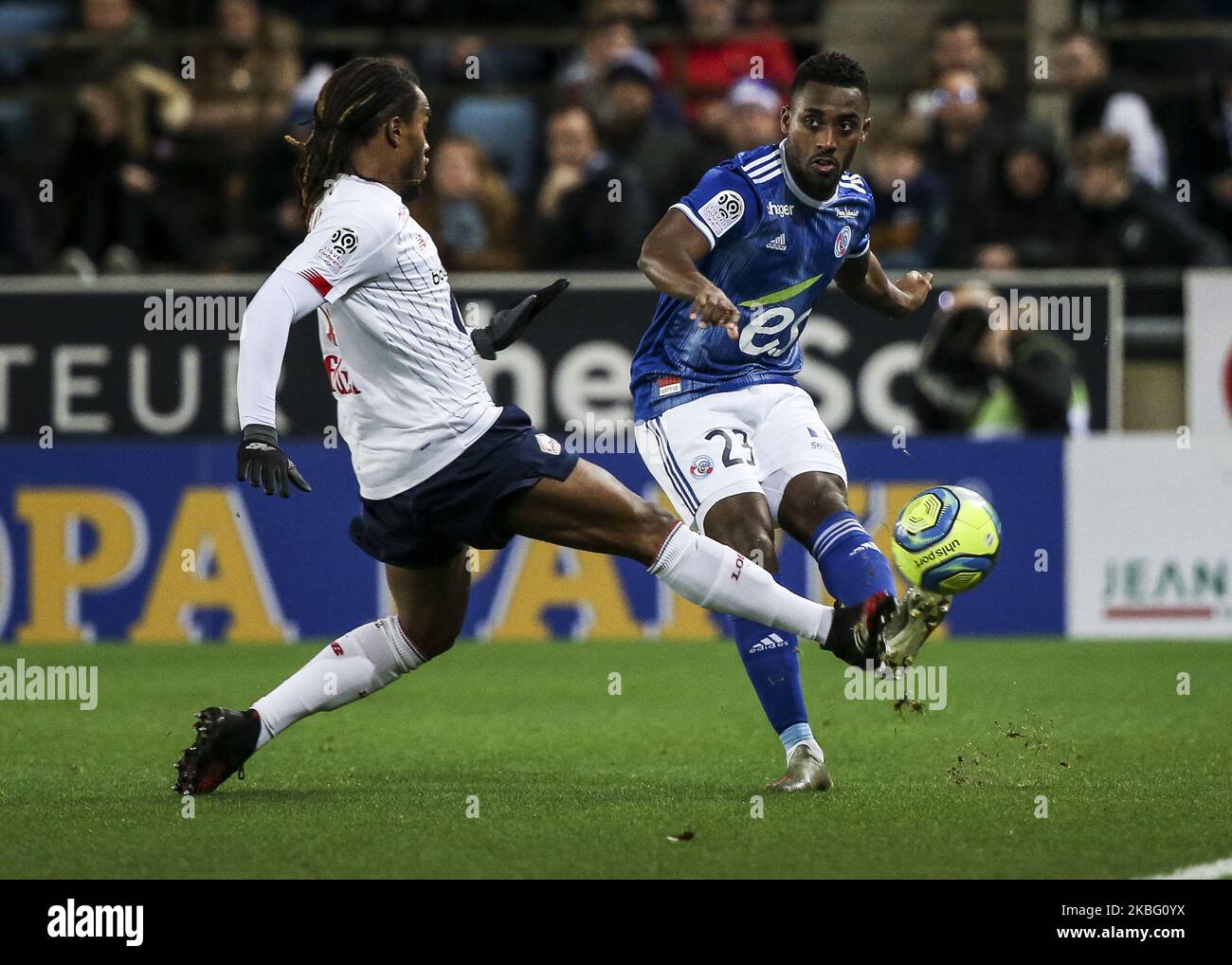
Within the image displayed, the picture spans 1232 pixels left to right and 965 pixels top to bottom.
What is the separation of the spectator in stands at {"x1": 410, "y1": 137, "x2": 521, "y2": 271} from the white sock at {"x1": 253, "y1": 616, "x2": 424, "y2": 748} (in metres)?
6.57

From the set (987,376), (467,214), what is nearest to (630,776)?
(987,376)

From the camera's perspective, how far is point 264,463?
Result: 18.6 feet

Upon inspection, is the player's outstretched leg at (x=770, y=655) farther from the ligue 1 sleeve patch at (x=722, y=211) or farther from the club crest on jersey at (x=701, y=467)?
the ligue 1 sleeve patch at (x=722, y=211)

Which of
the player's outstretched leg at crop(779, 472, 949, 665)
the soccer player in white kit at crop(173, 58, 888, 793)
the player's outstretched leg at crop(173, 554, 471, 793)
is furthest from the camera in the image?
the player's outstretched leg at crop(173, 554, 471, 793)

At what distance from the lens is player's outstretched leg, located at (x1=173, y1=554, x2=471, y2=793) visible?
6.50 meters

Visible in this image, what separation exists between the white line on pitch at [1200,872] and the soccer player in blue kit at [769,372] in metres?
1.33

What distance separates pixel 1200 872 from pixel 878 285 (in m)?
2.78

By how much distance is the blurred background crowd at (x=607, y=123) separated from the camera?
13000 mm

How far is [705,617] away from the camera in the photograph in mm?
11898

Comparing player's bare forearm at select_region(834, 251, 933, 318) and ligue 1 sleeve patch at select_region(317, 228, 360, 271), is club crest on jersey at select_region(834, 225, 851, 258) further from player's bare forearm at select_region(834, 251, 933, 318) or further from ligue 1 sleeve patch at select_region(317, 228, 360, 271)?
ligue 1 sleeve patch at select_region(317, 228, 360, 271)

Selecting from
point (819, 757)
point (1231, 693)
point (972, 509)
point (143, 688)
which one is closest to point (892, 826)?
point (819, 757)

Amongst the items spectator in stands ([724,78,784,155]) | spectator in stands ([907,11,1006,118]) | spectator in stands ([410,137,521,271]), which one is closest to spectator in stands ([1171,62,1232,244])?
spectator in stands ([907,11,1006,118])

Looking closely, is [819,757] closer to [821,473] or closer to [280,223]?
[821,473]

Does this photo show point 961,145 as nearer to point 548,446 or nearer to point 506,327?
point 506,327
